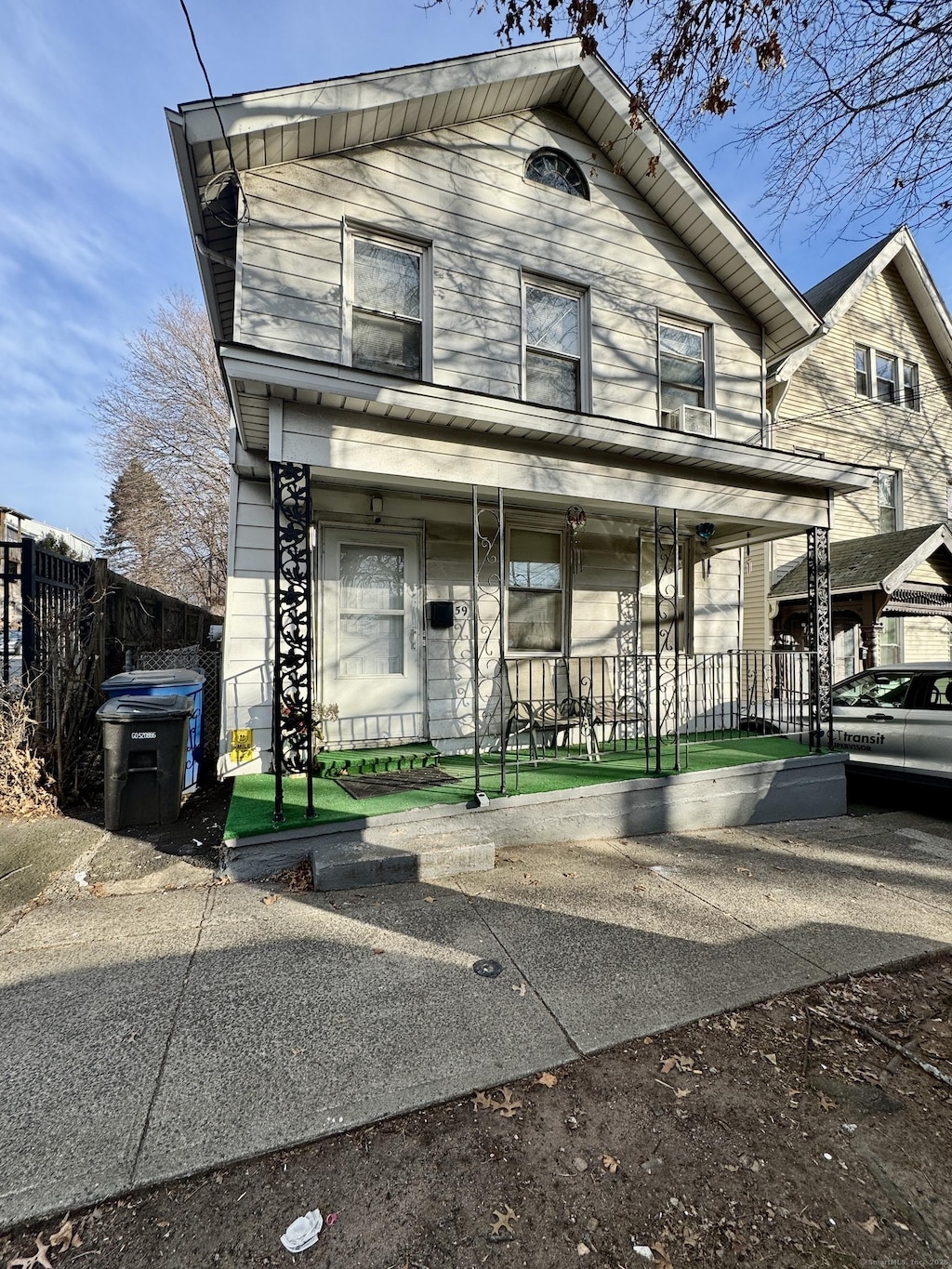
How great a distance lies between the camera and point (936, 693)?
554cm

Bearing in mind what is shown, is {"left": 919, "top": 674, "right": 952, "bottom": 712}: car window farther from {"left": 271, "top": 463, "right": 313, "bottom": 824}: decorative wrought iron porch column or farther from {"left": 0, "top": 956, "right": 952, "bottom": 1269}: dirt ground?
{"left": 271, "top": 463, "right": 313, "bottom": 824}: decorative wrought iron porch column

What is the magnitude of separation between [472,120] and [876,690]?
770 cm

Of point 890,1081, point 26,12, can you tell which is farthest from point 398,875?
point 26,12

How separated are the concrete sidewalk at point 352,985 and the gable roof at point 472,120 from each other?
514 cm

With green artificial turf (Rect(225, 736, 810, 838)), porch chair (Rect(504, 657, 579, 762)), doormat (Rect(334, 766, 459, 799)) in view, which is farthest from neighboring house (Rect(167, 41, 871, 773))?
doormat (Rect(334, 766, 459, 799))

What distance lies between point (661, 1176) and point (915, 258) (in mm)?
16576

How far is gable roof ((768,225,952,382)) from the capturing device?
1114 cm

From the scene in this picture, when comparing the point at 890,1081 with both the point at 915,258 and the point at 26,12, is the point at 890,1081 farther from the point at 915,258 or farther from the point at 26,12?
the point at 915,258

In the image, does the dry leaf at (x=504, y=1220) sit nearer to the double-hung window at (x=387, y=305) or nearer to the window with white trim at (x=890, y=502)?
the double-hung window at (x=387, y=305)

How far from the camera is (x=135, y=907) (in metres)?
3.31

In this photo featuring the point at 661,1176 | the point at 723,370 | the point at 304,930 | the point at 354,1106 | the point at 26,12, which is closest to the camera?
the point at 661,1176

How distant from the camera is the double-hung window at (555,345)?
605 cm

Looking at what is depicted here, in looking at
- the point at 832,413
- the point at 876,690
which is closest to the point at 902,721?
the point at 876,690

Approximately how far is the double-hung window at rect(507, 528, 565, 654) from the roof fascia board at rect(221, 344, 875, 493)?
179cm
